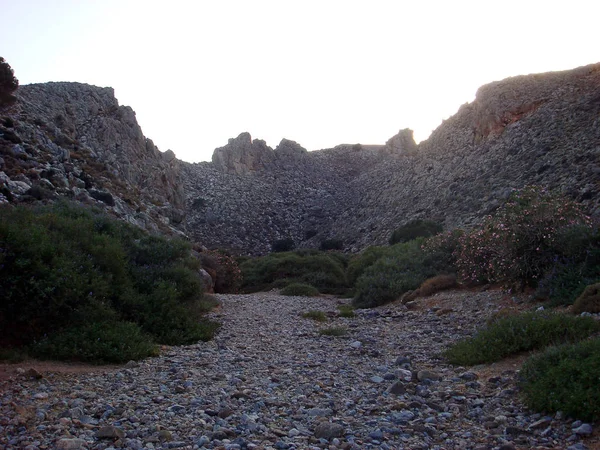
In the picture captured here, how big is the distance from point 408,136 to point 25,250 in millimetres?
53640

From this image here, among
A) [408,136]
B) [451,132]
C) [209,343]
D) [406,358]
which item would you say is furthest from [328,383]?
[408,136]

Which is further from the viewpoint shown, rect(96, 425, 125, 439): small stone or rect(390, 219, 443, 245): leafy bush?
rect(390, 219, 443, 245): leafy bush

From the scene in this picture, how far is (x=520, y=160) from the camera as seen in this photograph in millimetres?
32219

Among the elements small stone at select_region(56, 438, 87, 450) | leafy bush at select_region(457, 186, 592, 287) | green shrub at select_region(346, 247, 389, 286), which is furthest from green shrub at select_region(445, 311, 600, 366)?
green shrub at select_region(346, 247, 389, 286)

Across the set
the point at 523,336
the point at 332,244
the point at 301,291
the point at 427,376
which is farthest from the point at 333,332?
the point at 332,244

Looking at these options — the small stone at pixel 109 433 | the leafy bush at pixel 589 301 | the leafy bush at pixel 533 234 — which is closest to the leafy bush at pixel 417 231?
the leafy bush at pixel 533 234

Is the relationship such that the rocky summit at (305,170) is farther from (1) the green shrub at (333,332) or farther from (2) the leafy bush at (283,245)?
(1) the green shrub at (333,332)

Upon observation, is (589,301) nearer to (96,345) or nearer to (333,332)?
(333,332)

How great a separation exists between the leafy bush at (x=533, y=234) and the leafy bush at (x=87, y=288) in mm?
6871

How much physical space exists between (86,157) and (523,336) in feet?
82.3

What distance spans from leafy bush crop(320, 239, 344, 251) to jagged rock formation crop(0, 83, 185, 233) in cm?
1208

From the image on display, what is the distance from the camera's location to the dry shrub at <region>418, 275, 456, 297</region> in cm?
1534

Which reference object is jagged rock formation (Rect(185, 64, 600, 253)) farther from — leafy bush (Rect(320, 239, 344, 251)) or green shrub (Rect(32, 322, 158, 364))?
green shrub (Rect(32, 322, 158, 364))

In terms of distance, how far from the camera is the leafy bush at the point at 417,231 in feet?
101
